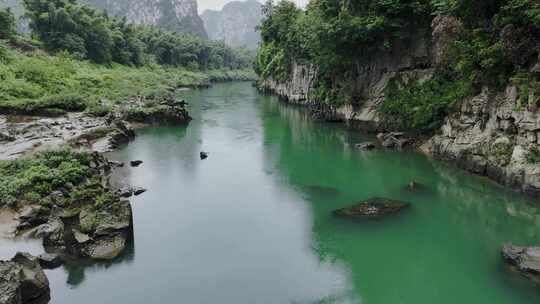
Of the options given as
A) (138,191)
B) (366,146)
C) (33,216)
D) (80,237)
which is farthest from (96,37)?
(80,237)

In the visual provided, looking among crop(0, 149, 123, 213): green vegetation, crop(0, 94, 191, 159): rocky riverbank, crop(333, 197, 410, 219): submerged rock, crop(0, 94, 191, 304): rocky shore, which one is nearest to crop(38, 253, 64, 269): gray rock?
crop(0, 94, 191, 304): rocky shore

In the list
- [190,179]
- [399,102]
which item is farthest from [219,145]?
[399,102]

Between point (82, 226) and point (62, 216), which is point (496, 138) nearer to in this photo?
point (82, 226)

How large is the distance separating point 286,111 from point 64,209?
35.7 meters

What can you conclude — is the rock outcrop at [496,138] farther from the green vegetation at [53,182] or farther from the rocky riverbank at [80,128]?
the rocky riverbank at [80,128]

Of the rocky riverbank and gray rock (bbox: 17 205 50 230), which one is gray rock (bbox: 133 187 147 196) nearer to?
gray rock (bbox: 17 205 50 230)

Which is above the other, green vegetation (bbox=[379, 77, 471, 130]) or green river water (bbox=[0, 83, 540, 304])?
green vegetation (bbox=[379, 77, 471, 130])

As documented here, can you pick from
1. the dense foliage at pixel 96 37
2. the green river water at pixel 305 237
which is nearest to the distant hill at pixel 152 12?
the dense foliage at pixel 96 37

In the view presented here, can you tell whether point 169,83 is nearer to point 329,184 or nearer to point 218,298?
point 329,184

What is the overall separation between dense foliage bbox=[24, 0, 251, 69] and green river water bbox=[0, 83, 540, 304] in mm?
45462

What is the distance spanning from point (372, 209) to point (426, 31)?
55.3ft

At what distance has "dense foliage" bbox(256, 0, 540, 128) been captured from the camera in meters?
18.6

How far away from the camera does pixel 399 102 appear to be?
2919 centimetres

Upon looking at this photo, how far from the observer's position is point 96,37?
223 feet
